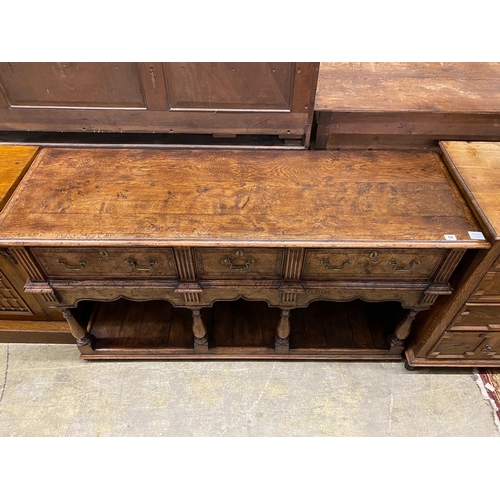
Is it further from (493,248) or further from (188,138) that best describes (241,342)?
(493,248)

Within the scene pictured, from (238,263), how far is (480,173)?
1059 millimetres

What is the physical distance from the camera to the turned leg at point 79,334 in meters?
1.83

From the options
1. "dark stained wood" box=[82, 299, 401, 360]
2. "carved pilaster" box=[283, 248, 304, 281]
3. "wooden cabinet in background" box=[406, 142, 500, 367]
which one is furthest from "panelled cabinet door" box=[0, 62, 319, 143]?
"dark stained wood" box=[82, 299, 401, 360]

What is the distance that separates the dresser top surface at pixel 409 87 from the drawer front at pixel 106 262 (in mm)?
934

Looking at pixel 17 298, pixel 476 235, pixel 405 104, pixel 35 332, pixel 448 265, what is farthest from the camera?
pixel 35 332

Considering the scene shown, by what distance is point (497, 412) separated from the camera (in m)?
1.95

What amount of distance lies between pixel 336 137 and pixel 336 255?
2.01 ft

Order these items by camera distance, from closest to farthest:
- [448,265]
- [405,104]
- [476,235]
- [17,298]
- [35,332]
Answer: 1. [476,235]
2. [448,265]
3. [405,104]
4. [17,298]
5. [35,332]

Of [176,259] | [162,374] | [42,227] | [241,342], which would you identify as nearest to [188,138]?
[176,259]

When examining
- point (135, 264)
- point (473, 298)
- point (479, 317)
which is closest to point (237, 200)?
point (135, 264)

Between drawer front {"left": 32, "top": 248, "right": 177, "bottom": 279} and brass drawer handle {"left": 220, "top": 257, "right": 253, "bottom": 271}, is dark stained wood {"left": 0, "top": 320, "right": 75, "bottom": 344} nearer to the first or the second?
drawer front {"left": 32, "top": 248, "right": 177, "bottom": 279}

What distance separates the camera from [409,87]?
174 centimetres

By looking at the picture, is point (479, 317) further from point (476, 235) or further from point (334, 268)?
point (334, 268)

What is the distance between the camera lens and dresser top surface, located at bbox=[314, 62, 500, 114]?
5.46 ft
